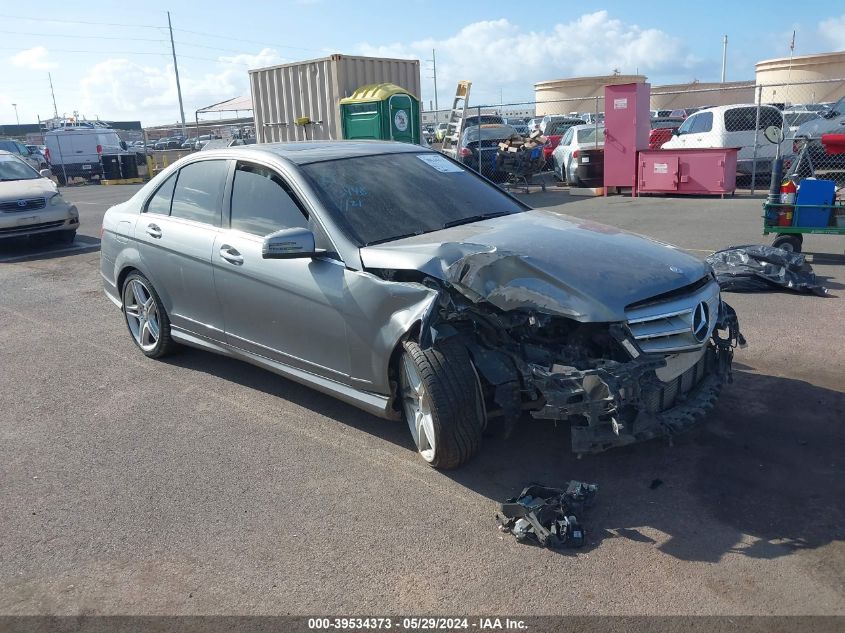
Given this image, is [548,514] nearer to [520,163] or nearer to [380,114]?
[380,114]

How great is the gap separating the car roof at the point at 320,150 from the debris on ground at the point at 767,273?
371 cm

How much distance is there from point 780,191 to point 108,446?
25.1 feet

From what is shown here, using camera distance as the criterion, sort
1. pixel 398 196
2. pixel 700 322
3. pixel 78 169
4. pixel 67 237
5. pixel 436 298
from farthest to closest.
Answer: pixel 78 169 → pixel 67 237 → pixel 398 196 → pixel 700 322 → pixel 436 298

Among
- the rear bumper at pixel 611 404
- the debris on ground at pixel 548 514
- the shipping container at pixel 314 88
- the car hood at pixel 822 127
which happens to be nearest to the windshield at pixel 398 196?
the rear bumper at pixel 611 404

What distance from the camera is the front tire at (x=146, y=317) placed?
5.68 m

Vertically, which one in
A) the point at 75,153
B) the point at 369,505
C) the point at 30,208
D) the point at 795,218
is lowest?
the point at 369,505

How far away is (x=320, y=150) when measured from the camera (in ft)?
16.3

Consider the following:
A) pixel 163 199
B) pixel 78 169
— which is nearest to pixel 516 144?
pixel 163 199

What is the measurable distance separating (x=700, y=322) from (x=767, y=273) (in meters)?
4.05

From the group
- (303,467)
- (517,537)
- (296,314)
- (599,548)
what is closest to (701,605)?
(599,548)

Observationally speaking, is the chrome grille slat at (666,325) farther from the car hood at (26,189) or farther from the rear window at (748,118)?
the rear window at (748,118)

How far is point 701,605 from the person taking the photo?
2.81 m

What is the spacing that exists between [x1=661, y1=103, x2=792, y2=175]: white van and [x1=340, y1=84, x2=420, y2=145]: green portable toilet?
658 cm

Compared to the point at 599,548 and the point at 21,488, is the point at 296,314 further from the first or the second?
the point at 599,548
